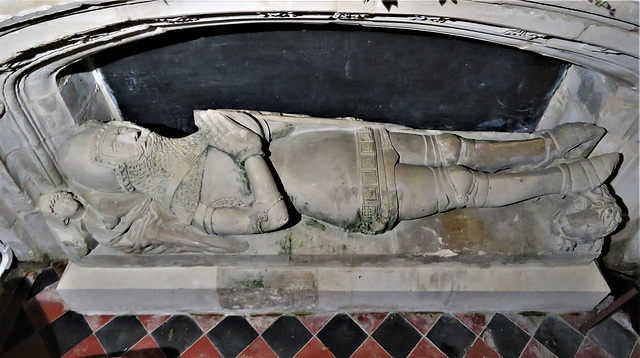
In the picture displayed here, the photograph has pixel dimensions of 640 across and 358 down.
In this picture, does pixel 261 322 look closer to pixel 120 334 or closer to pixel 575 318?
pixel 120 334

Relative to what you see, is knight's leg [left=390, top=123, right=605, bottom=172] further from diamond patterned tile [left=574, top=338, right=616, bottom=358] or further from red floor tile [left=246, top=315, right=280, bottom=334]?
red floor tile [left=246, top=315, right=280, bottom=334]

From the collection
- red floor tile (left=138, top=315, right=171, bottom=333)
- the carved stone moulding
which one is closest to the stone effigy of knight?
the carved stone moulding

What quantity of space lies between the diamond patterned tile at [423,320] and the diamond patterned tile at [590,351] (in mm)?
908

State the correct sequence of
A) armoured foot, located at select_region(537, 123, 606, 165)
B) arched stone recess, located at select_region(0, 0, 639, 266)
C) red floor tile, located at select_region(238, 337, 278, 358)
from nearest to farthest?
1. arched stone recess, located at select_region(0, 0, 639, 266)
2. armoured foot, located at select_region(537, 123, 606, 165)
3. red floor tile, located at select_region(238, 337, 278, 358)

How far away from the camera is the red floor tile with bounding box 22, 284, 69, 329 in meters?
3.01

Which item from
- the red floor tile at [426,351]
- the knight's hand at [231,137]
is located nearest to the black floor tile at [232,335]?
the red floor tile at [426,351]

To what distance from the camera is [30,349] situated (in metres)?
2.87

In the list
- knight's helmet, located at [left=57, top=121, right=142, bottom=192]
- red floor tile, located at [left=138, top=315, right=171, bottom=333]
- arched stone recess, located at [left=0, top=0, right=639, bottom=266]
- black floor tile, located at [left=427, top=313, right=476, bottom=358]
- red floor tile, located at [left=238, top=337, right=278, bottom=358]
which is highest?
arched stone recess, located at [left=0, top=0, right=639, bottom=266]

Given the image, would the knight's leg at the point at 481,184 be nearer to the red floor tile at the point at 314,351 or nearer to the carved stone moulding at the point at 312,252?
the carved stone moulding at the point at 312,252

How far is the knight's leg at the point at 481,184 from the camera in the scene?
2.54m

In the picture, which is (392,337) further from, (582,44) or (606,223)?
(582,44)

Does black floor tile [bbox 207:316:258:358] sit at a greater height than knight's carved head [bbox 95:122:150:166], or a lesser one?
lesser

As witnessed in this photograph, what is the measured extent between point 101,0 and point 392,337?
8.41 ft

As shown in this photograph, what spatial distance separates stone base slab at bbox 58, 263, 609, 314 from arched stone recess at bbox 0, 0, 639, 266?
28.0 inches
